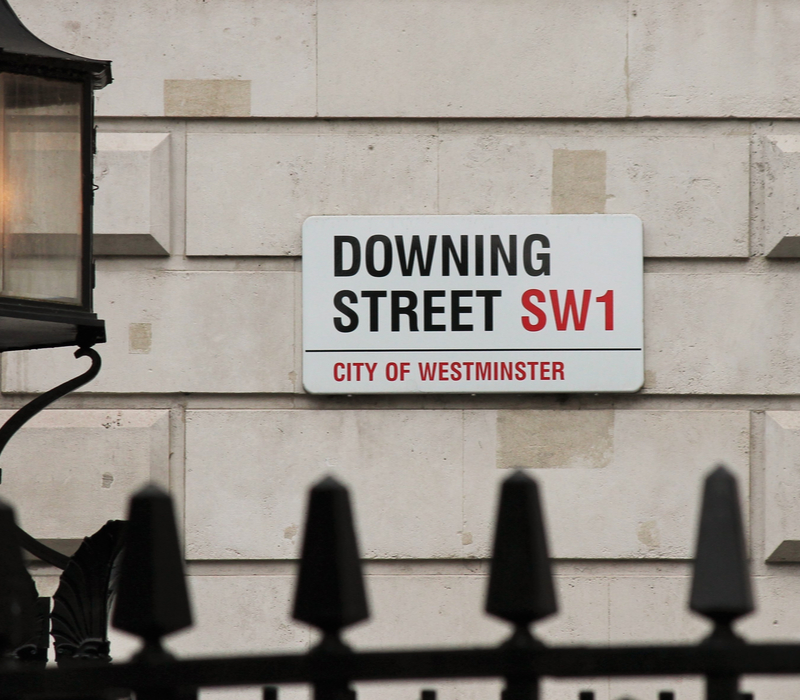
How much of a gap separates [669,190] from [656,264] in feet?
1.01

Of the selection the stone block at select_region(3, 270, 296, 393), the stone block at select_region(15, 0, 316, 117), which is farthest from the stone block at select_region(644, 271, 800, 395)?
the stone block at select_region(15, 0, 316, 117)

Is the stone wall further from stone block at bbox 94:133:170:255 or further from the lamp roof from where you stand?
the lamp roof

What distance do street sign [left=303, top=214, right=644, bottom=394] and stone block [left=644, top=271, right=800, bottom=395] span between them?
0.37 feet

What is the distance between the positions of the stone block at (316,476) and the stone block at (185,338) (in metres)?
0.17

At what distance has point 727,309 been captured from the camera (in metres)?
4.04

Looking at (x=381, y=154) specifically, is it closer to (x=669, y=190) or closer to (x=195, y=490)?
(x=669, y=190)

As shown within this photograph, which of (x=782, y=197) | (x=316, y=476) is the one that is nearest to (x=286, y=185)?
Answer: (x=316, y=476)

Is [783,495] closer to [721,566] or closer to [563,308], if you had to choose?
[563,308]

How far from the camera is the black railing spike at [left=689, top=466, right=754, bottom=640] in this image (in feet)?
3.81

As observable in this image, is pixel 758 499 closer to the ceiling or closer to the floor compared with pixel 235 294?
closer to the floor

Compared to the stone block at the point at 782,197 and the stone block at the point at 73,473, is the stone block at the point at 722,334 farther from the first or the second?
the stone block at the point at 73,473

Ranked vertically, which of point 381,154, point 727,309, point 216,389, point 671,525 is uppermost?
point 381,154

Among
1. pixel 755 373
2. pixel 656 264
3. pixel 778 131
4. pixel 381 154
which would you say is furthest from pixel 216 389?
pixel 778 131

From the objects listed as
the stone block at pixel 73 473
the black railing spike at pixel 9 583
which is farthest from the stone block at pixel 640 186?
the black railing spike at pixel 9 583
